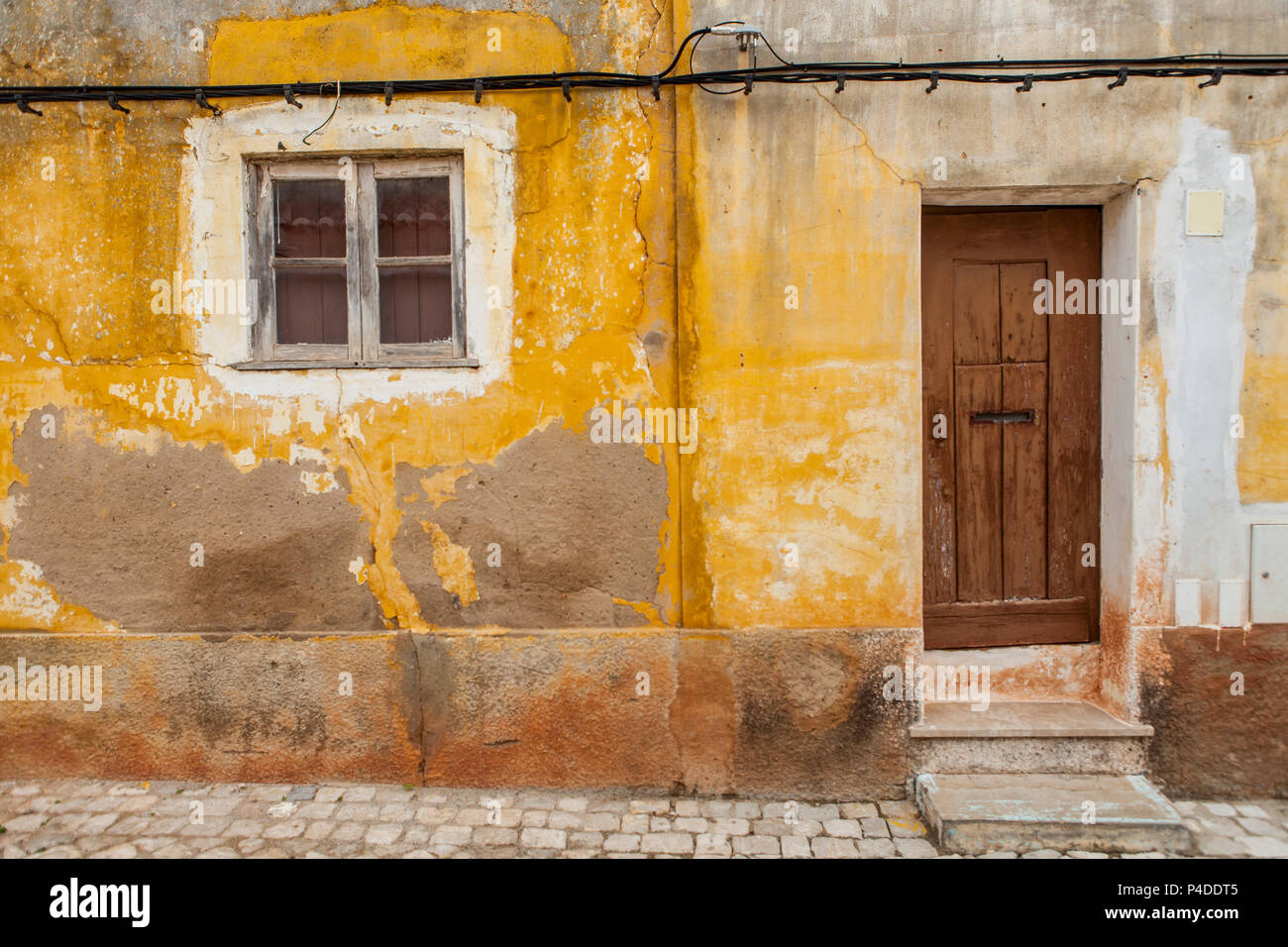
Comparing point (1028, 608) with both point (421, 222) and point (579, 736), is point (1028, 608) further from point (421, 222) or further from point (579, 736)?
point (421, 222)

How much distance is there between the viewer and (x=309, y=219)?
4.04 meters

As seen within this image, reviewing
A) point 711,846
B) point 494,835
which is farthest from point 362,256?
point 711,846

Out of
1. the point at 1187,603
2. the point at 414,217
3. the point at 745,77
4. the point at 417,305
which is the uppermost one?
the point at 745,77

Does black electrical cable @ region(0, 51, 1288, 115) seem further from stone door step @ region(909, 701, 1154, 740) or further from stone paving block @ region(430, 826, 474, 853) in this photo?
stone paving block @ region(430, 826, 474, 853)

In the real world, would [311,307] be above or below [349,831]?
above

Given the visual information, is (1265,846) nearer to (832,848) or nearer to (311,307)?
(832,848)

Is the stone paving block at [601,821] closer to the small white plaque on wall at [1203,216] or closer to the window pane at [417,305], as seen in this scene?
the window pane at [417,305]

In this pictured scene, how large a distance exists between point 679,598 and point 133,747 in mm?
2835

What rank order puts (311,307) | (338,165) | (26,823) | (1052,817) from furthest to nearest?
(311,307)
(338,165)
(26,823)
(1052,817)

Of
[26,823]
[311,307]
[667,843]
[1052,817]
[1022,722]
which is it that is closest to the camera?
[1052,817]

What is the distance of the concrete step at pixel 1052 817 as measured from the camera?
3.33m

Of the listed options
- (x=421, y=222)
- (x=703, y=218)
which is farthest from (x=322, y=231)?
Answer: (x=703, y=218)

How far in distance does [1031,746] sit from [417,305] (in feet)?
12.1

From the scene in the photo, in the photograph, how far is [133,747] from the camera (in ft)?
13.0
